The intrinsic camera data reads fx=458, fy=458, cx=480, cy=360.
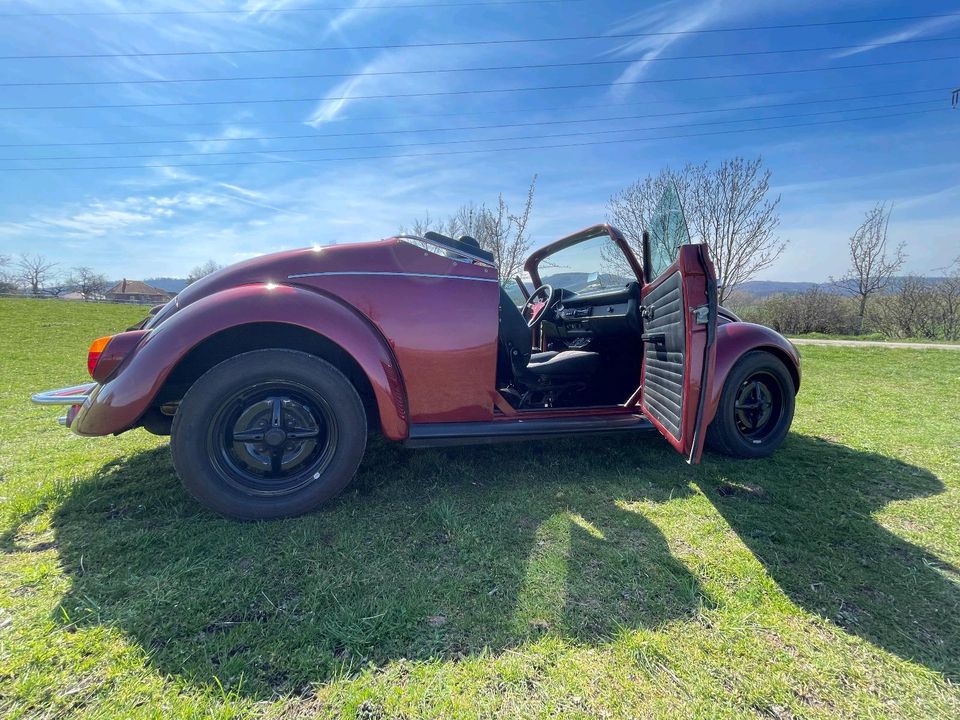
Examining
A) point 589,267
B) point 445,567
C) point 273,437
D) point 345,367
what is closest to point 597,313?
point 589,267

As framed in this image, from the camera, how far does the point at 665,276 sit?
2658 mm

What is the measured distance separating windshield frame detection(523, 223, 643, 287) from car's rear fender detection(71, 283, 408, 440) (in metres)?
1.87

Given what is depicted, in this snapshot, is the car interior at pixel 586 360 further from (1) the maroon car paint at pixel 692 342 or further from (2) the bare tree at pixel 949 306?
(2) the bare tree at pixel 949 306

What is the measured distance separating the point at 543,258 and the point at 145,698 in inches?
157

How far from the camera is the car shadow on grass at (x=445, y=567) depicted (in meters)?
1.50

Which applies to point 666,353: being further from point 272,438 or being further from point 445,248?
point 272,438

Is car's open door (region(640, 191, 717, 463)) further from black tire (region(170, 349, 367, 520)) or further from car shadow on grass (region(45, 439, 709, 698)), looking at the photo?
black tire (region(170, 349, 367, 520))

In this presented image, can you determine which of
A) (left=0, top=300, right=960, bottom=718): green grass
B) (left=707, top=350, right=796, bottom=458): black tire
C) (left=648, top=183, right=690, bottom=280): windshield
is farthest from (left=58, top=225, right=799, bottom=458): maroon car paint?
(left=707, top=350, right=796, bottom=458): black tire

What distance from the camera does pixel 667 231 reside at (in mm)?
2883

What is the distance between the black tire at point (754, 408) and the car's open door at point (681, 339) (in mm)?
711

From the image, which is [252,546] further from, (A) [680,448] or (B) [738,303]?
(B) [738,303]

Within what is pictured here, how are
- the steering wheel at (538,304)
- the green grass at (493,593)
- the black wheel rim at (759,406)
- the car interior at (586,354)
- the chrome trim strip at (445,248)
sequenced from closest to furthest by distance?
1. the green grass at (493,593)
2. the chrome trim strip at (445,248)
3. the car interior at (586,354)
4. the black wheel rim at (759,406)
5. the steering wheel at (538,304)

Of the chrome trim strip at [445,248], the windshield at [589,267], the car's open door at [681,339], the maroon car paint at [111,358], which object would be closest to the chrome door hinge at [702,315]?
the car's open door at [681,339]

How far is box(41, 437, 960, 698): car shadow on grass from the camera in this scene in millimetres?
1498
